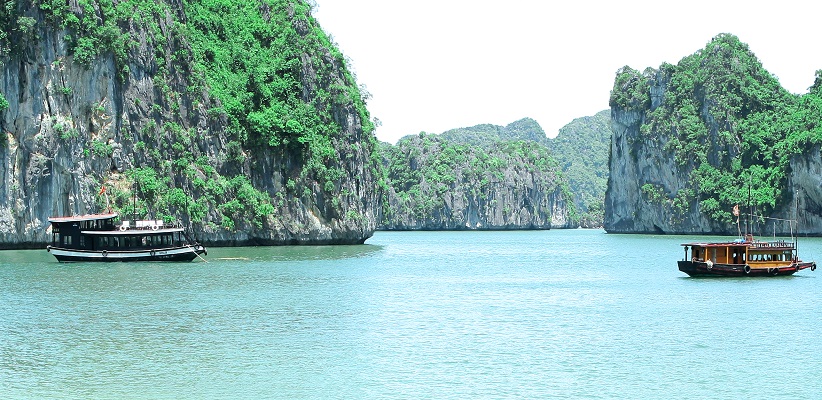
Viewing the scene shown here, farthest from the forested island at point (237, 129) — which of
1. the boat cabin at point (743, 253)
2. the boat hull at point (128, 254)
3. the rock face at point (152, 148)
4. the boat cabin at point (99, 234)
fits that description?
the boat cabin at point (743, 253)

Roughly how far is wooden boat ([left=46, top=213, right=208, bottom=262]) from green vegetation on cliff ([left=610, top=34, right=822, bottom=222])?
2575 inches

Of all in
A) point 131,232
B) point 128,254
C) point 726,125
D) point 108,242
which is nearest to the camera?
point 131,232

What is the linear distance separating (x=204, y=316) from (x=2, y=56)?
122 ft

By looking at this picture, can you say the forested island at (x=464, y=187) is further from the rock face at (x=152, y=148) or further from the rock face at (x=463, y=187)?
the rock face at (x=152, y=148)

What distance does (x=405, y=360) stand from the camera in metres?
22.8

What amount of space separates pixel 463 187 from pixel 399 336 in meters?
146

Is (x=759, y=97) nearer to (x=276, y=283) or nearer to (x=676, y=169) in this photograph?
(x=676, y=169)

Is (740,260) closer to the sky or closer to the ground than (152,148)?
closer to the ground

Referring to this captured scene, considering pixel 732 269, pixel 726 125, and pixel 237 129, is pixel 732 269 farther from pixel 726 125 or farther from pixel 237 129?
pixel 726 125

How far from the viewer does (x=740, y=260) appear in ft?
145

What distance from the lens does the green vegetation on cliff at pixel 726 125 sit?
101m

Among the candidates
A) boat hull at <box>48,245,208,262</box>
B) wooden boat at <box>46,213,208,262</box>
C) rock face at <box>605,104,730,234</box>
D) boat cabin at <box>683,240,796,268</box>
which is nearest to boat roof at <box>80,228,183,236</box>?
wooden boat at <box>46,213,208,262</box>

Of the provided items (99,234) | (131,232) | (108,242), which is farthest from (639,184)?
(99,234)

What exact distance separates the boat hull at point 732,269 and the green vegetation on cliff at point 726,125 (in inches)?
2214
